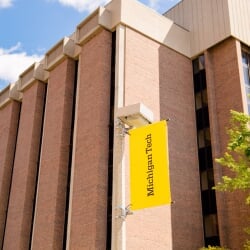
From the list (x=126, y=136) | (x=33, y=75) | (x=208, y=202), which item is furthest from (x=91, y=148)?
(x=33, y=75)

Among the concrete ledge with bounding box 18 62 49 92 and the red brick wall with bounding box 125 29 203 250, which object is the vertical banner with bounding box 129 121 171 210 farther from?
the concrete ledge with bounding box 18 62 49 92

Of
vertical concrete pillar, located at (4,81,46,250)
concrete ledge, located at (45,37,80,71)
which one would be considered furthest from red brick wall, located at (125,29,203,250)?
vertical concrete pillar, located at (4,81,46,250)

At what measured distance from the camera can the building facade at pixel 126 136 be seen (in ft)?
70.5

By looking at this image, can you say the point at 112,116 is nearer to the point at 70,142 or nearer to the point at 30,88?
the point at 70,142

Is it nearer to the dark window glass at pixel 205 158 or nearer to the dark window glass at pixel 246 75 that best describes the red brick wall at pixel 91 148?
the dark window glass at pixel 205 158

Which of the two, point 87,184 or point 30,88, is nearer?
point 87,184

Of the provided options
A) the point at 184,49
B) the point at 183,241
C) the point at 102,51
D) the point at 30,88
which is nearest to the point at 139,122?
the point at 183,241

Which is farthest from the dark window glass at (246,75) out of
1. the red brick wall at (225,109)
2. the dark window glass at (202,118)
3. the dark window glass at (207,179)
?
the dark window glass at (207,179)

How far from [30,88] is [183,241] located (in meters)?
15.7

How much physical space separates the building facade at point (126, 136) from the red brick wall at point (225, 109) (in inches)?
2.6

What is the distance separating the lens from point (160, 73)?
83.5 ft

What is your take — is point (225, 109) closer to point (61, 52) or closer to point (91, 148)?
point (91, 148)

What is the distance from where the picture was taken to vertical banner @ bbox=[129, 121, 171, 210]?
9898 mm

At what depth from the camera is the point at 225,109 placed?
25.0 metres
